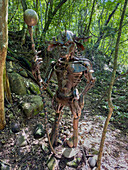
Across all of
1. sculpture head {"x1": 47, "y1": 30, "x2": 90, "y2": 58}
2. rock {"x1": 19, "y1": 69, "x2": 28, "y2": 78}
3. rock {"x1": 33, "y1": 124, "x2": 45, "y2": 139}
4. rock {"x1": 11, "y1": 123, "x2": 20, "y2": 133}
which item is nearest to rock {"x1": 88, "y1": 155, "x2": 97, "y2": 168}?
rock {"x1": 33, "y1": 124, "x2": 45, "y2": 139}

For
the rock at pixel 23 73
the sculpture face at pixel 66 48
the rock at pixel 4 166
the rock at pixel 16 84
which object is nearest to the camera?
the sculpture face at pixel 66 48

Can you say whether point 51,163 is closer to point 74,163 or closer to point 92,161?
point 74,163

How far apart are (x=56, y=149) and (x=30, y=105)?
140 cm

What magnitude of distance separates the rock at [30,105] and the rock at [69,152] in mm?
1372

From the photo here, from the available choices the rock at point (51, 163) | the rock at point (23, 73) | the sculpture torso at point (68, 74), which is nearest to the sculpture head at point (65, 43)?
the sculpture torso at point (68, 74)

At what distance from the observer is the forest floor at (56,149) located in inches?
88.7

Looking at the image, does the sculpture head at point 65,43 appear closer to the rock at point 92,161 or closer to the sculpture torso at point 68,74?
the sculpture torso at point 68,74

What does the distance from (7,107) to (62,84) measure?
187 centimetres

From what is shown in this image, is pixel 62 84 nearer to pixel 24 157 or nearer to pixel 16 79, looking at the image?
pixel 24 157

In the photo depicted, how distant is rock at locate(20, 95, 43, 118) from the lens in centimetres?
320

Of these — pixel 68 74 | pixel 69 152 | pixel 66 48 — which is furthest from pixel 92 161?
pixel 66 48

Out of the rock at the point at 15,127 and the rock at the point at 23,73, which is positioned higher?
the rock at the point at 23,73

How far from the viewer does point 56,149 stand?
8.52 ft

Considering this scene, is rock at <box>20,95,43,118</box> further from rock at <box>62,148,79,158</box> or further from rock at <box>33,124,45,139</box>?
rock at <box>62,148,79,158</box>
